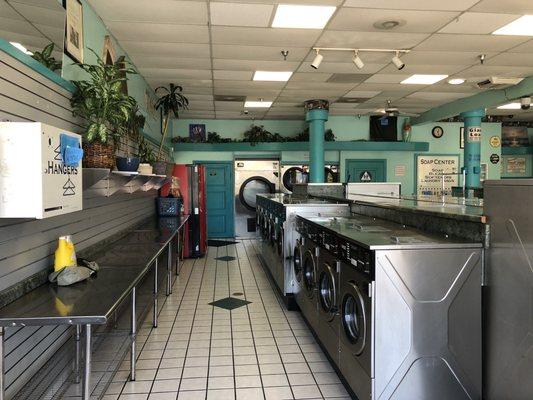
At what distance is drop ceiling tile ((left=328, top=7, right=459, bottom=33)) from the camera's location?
4.29 metres

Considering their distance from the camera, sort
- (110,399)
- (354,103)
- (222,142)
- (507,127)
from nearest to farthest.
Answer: (110,399), (354,103), (222,142), (507,127)

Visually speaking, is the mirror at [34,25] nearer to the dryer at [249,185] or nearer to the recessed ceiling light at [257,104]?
the recessed ceiling light at [257,104]

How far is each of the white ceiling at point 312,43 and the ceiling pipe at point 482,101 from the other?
0.25 metres

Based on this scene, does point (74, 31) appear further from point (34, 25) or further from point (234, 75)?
point (234, 75)

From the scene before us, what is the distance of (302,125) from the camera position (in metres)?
10.7

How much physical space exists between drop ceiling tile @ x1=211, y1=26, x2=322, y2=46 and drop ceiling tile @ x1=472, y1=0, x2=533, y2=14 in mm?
1653

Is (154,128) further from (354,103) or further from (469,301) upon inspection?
(469,301)

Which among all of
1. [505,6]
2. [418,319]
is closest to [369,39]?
[505,6]

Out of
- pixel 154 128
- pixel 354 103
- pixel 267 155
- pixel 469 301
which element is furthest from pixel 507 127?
pixel 469 301

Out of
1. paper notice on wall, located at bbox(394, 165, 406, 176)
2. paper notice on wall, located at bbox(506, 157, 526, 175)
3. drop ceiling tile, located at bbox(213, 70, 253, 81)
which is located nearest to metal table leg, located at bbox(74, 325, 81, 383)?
drop ceiling tile, located at bbox(213, 70, 253, 81)

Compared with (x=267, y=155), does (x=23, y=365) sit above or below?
below

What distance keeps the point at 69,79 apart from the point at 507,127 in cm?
1159

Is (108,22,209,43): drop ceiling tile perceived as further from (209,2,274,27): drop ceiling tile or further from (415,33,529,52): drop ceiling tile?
(415,33,529,52): drop ceiling tile

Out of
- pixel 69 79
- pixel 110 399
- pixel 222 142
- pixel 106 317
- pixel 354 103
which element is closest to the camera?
pixel 106 317
